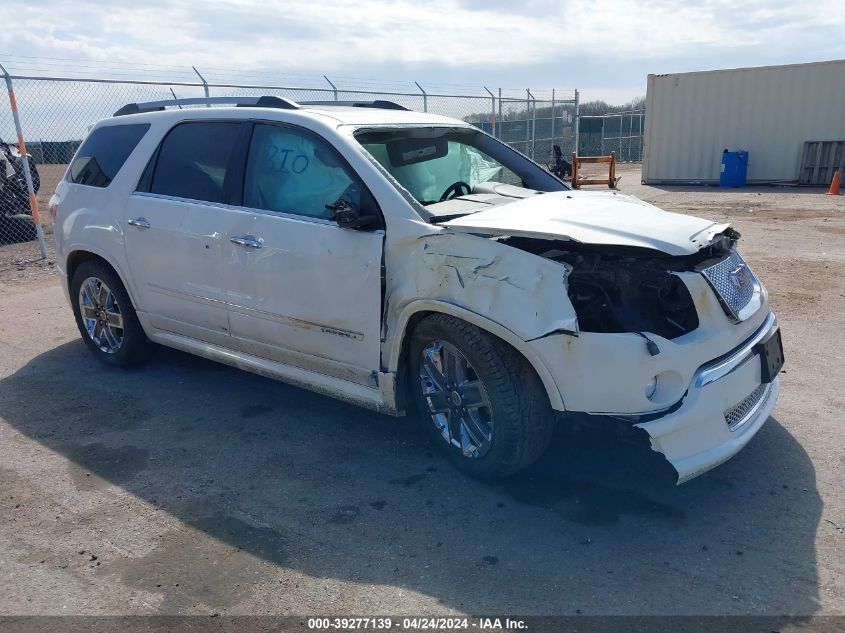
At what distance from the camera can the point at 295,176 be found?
402cm

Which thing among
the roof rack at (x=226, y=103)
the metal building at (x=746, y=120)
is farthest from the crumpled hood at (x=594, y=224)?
the metal building at (x=746, y=120)

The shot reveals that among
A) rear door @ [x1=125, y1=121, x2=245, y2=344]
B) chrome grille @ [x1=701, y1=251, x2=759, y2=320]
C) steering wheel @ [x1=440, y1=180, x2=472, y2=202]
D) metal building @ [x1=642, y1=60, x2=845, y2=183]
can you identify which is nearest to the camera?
chrome grille @ [x1=701, y1=251, x2=759, y2=320]

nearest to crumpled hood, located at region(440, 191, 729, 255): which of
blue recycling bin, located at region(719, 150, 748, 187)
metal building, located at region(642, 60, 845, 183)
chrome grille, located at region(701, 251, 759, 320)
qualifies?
chrome grille, located at region(701, 251, 759, 320)

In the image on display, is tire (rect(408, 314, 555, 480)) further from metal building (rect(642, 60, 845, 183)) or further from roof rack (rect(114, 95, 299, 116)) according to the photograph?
metal building (rect(642, 60, 845, 183))

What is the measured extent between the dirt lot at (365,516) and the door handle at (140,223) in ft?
3.79

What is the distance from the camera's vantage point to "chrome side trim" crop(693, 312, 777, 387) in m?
3.08

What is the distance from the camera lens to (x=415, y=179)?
4.01 m

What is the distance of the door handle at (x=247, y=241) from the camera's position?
398 centimetres

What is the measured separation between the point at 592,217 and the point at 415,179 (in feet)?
3.55

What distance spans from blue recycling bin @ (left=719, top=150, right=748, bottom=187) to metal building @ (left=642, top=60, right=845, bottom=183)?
2.25 feet

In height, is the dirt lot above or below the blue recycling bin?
below

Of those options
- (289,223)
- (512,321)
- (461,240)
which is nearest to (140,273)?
(289,223)

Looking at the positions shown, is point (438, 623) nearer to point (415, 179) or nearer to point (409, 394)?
point (409, 394)

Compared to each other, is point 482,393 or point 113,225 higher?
point 113,225
